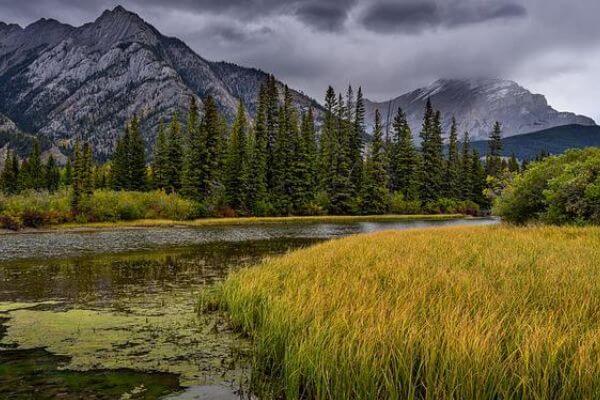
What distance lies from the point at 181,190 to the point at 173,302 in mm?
54319

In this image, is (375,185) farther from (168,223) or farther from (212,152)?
(168,223)

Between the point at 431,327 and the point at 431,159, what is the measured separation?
90159 mm

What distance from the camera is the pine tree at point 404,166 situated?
294 ft

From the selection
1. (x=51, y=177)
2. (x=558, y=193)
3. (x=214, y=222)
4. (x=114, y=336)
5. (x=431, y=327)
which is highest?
(x=51, y=177)

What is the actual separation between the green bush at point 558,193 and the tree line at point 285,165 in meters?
41.0

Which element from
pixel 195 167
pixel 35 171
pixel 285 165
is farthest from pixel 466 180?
pixel 35 171

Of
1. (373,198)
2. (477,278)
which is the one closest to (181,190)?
(373,198)

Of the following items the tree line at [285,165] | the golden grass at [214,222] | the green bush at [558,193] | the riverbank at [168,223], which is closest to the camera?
→ the green bush at [558,193]

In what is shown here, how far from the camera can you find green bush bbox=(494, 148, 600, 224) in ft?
80.9

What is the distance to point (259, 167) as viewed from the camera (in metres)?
71.1

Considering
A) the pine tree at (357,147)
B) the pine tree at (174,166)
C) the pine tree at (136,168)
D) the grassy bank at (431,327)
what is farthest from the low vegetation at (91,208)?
the grassy bank at (431,327)

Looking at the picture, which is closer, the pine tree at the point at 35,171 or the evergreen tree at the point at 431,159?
the evergreen tree at the point at 431,159

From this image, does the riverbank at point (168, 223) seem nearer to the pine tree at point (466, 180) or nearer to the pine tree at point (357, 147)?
the pine tree at point (357, 147)

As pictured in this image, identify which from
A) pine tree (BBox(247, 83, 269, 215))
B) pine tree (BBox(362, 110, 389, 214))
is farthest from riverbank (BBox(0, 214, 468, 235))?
pine tree (BBox(362, 110, 389, 214))
